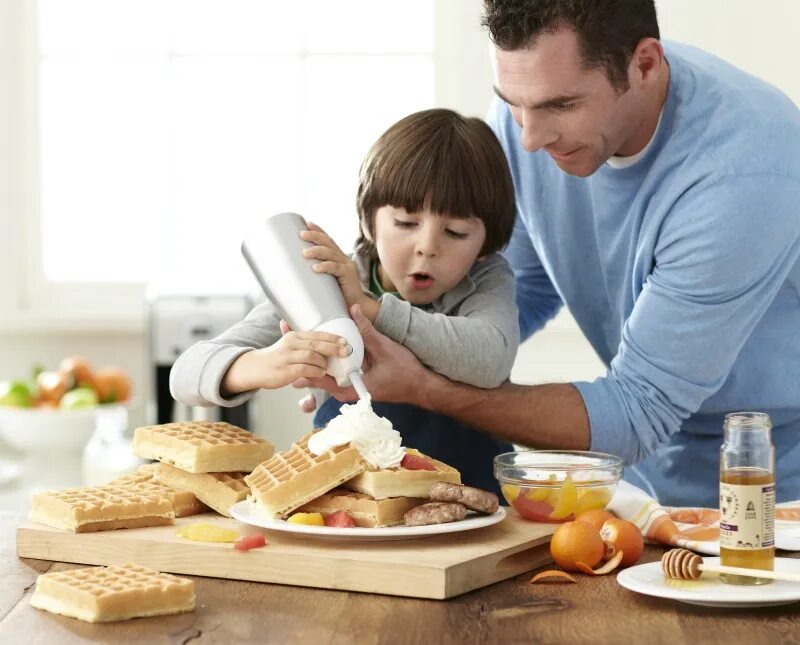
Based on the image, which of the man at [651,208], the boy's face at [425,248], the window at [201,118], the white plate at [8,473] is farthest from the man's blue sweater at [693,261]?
the window at [201,118]

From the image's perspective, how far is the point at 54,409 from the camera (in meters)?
3.54

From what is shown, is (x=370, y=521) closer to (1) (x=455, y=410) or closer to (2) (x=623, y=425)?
(1) (x=455, y=410)

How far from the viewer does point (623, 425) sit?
194 centimetres

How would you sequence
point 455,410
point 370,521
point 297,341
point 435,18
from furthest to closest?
point 435,18, point 455,410, point 297,341, point 370,521

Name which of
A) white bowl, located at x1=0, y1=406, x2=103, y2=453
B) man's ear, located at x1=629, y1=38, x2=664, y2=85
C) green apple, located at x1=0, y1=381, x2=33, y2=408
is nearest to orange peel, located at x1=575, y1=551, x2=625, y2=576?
man's ear, located at x1=629, y1=38, x2=664, y2=85

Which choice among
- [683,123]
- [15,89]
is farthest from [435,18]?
[683,123]

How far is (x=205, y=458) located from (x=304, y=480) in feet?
0.69

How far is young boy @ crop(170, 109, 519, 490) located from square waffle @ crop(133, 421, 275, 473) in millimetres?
90

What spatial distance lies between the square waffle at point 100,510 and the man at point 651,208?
1.18 ft

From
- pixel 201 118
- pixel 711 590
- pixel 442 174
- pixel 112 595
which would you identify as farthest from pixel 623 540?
pixel 201 118

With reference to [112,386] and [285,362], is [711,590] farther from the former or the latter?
[112,386]

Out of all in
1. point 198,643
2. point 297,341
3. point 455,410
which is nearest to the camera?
point 198,643

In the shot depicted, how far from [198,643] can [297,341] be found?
0.52 m

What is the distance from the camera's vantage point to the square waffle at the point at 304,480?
1.47 m
